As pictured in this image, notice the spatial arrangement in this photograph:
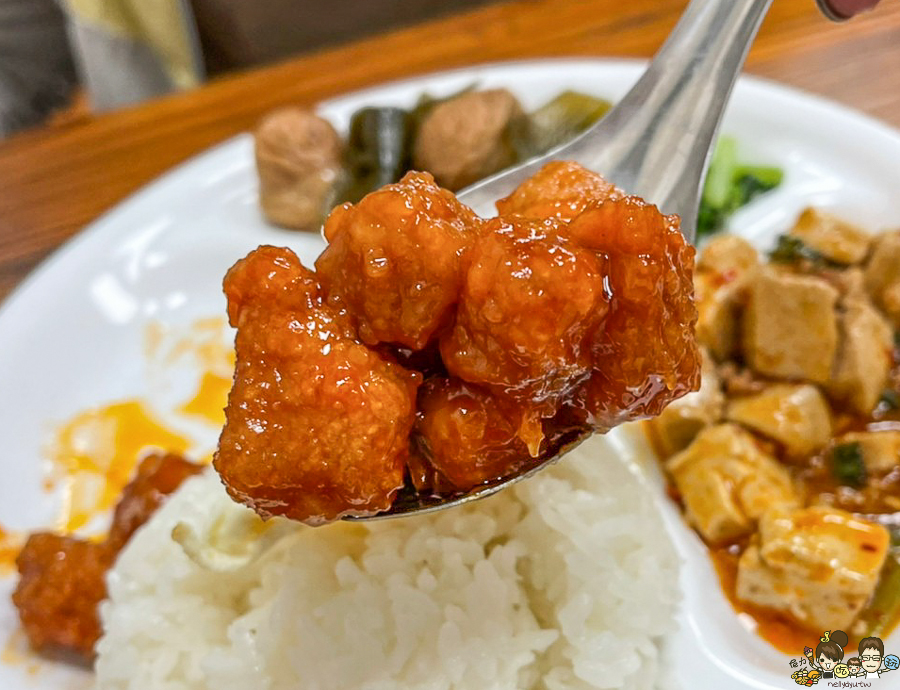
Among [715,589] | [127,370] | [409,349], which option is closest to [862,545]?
[715,589]

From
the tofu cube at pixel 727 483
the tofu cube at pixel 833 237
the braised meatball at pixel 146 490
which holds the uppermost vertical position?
the tofu cube at pixel 833 237

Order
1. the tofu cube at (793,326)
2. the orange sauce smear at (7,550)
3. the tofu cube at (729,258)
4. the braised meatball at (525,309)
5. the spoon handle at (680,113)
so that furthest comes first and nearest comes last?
the tofu cube at (729,258), the tofu cube at (793,326), the orange sauce smear at (7,550), the spoon handle at (680,113), the braised meatball at (525,309)

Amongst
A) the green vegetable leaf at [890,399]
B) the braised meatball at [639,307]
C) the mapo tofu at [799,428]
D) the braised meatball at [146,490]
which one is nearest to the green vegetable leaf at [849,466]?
the mapo tofu at [799,428]

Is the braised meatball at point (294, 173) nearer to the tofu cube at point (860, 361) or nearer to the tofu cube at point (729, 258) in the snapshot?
the tofu cube at point (729, 258)

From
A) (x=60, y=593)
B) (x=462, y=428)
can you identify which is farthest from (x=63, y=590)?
(x=462, y=428)

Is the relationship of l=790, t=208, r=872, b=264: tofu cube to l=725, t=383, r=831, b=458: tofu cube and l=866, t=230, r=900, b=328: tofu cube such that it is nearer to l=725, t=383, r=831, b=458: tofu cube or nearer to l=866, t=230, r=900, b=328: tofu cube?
l=866, t=230, r=900, b=328: tofu cube

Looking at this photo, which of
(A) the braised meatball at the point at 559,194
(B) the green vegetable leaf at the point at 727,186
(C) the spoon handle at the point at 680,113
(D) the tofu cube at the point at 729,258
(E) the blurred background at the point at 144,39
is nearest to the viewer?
(A) the braised meatball at the point at 559,194

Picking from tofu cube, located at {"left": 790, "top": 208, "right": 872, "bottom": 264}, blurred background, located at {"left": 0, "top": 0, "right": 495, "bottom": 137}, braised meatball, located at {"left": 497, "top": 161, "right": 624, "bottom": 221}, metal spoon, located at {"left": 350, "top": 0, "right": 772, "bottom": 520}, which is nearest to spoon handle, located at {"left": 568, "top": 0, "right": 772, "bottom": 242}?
metal spoon, located at {"left": 350, "top": 0, "right": 772, "bottom": 520}

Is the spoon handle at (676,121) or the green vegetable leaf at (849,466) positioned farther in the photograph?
the green vegetable leaf at (849,466)
